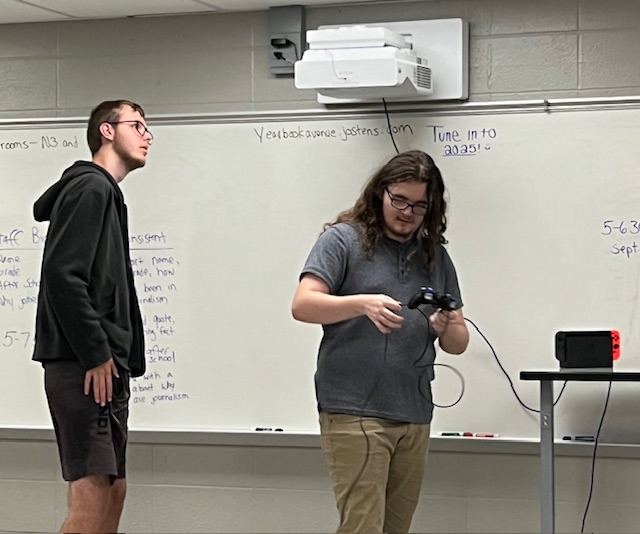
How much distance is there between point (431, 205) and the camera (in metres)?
3.09

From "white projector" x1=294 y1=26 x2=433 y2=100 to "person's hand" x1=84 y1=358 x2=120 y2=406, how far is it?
53.5 inches

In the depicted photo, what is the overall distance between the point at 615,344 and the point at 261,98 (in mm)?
1580

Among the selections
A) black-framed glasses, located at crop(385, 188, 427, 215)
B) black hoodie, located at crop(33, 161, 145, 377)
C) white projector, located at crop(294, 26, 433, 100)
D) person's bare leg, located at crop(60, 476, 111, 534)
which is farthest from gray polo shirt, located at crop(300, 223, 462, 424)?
white projector, located at crop(294, 26, 433, 100)

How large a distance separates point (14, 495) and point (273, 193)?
Result: 1.60 meters

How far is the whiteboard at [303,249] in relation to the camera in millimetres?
3908

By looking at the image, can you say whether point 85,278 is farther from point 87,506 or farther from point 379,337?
point 379,337

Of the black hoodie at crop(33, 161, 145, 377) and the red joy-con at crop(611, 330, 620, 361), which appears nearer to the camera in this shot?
the black hoodie at crop(33, 161, 145, 377)

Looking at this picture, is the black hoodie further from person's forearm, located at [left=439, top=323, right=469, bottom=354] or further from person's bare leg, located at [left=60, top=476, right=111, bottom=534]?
person's forearm, located at [left=439, top=323, right=469, bottom=354]

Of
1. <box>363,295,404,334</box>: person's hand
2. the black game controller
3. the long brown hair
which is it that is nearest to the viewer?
<box>363,295,404,334</box>: person's hand

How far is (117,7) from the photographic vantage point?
416 centimetres

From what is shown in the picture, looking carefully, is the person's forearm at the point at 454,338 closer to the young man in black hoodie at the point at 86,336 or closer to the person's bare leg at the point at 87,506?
the young man in black hoodie at the point at 86,336

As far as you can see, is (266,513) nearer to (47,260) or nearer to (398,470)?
(398,470)

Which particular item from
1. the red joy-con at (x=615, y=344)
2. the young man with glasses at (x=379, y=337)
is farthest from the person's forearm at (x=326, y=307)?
the red joy-con at (x=615, y=344)

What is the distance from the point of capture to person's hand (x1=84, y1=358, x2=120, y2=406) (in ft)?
9.55
